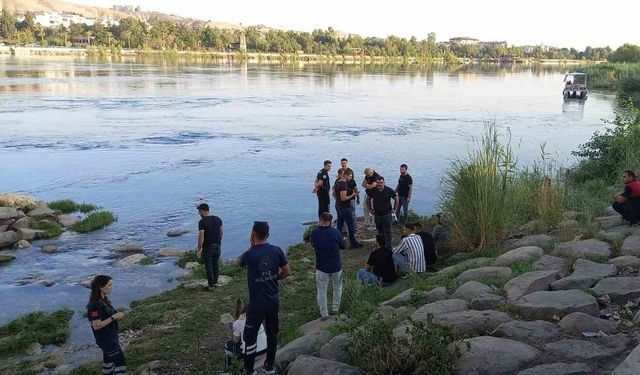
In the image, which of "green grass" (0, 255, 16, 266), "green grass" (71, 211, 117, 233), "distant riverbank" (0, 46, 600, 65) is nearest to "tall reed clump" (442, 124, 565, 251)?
"green grass" (71, 211, 117, 233)

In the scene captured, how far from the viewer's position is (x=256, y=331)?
6238 mm

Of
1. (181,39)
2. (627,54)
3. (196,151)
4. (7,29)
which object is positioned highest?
(7,29)

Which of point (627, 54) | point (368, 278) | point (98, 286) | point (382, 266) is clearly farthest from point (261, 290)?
point (627, 54)

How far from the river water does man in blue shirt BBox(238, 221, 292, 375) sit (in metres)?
3.26

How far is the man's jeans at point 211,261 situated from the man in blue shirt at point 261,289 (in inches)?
157

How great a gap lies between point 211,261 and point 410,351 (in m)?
5.95

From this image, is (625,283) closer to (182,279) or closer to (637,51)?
(182,279)

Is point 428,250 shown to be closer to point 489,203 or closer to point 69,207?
point 489,203

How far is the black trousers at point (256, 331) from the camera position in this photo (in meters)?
6.21

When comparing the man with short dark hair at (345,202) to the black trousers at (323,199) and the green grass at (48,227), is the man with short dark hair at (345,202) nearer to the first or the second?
the black trousers at (323,199)

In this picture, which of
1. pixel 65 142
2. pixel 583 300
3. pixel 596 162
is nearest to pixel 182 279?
pixel 583 300

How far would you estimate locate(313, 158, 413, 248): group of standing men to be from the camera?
11.3 metres

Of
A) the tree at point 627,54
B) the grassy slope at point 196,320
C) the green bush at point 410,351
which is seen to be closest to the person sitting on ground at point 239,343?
the grassy slope at point 196,320

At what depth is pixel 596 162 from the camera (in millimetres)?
17438
